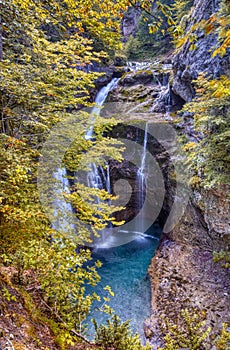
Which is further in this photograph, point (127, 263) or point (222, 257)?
point (127, 263)

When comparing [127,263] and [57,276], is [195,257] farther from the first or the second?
[57,276]

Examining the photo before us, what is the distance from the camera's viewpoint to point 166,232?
10.7 metres

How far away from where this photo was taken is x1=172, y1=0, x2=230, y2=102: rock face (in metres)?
8.33

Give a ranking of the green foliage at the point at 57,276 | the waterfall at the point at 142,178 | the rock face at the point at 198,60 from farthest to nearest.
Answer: the waterfall at the point at 142,178, the rock face at the point at 198,60, the green foliage at the point at 57,276

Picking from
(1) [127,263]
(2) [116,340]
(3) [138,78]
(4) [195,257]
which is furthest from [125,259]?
(3) [138,78]

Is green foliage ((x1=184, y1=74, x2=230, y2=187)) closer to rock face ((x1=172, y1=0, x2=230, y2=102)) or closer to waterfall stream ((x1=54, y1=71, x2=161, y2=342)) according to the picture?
rock face ((x1=172, y1=0, x2=230, y2=102))

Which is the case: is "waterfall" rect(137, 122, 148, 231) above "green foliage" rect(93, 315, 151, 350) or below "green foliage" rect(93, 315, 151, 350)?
above

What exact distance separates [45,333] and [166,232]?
28.9ft

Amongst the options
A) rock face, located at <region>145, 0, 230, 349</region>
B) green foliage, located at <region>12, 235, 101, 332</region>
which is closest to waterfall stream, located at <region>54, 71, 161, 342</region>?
rock face, located at <region>145, 0, 230, 349</region>

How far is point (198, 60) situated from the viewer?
30.3 ft

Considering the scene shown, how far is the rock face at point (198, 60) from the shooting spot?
8327mm

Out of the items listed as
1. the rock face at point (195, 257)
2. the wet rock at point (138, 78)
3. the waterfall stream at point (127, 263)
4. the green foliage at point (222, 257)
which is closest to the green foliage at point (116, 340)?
the waterfall stream at point (127, 263)

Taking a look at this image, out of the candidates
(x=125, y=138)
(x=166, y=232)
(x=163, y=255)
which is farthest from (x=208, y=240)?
(x=125, y=138)

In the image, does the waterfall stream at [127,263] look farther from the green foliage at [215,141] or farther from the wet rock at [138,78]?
the green foliage at [215,141]
